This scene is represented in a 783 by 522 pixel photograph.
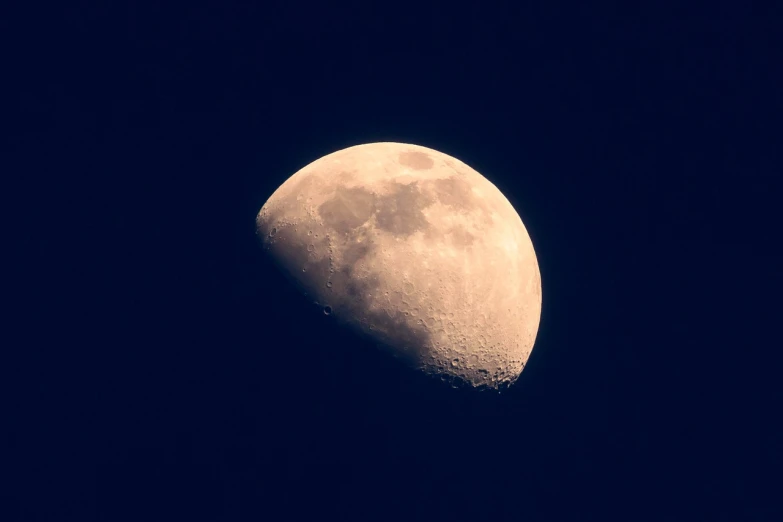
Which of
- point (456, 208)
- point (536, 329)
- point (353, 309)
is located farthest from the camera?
point (536, 329)

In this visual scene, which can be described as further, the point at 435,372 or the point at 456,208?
the point at 456,208

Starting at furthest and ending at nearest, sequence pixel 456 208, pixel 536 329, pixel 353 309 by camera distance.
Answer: pixel 536 329 → pixel 456 208 → pixel 353 309

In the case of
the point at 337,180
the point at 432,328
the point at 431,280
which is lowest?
the point at 432,328

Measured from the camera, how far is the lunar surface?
559 cm

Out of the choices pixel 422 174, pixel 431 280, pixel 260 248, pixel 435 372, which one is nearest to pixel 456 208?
pixel 422 174

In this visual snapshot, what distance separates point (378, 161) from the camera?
6465mm

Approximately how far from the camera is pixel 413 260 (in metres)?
5.64

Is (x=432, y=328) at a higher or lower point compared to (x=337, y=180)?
lower

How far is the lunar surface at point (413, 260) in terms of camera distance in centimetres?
559

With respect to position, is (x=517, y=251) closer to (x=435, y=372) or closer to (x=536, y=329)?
(x=536, y=329)

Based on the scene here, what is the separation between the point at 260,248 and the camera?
20.6 feet

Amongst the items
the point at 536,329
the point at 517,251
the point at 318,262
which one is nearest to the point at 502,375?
the point at 536,329

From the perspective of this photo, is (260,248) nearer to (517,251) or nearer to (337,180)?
(337,180)

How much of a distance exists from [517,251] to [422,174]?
148cm
